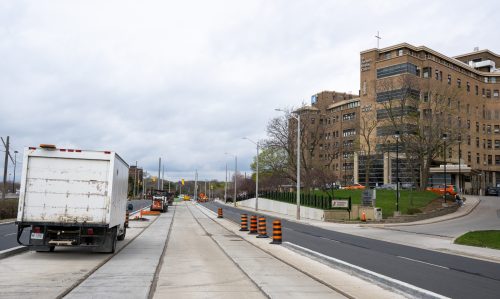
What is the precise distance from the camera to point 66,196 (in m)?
14.4

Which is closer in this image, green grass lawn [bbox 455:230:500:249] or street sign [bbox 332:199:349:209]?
green grass lawn [bbox 455:230:500:249]

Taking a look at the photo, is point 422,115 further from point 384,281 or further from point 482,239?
point 384,281

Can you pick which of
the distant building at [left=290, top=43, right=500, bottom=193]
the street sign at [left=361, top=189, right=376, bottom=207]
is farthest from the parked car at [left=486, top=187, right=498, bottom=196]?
the street sign at [left=361, top=189, right=376, bottom=207]

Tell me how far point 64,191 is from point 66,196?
167mm

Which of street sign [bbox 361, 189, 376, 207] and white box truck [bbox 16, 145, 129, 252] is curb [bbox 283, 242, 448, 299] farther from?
street sign [bbox 361, 189, 376, 207]

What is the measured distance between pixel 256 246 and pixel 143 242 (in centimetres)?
504

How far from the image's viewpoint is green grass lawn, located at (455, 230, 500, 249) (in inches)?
892

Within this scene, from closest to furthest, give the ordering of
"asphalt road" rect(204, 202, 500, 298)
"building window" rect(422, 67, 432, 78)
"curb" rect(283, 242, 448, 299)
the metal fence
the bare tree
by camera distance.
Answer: "curb" rect(283, 242, 448, 299)
"asphalt road" rect(204, 202, 500, 298)
the metal fence
the bare tree
"building window" rect(422, 67, 432, 78)

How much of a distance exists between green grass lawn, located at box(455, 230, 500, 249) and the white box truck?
17.6 meters

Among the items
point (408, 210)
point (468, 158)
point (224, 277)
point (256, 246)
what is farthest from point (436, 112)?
point (224, 277)

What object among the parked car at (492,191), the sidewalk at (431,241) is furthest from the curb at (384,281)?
the parked car at (492,191)

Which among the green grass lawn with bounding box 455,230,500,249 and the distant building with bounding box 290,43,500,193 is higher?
the distant building with bounding box 290,43,500,193

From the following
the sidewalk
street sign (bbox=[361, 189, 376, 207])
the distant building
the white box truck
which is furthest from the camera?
the distant building

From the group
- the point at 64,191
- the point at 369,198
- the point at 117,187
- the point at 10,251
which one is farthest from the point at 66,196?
the point at 369,198
